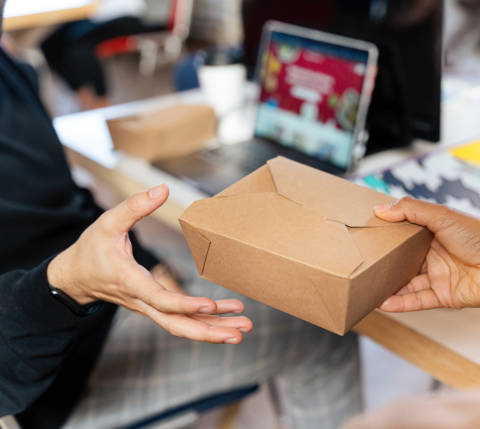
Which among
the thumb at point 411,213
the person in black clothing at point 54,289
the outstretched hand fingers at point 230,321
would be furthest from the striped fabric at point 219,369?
the thumb at point 411,213

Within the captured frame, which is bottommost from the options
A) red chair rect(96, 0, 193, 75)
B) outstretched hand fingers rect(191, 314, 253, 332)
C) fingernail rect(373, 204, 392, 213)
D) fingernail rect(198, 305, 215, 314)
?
red chair rect(96, 0, 193, 75)

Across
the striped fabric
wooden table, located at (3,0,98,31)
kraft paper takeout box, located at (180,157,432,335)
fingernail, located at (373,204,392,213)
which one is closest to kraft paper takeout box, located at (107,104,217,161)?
the striped fabric

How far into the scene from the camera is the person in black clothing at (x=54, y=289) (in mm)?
548

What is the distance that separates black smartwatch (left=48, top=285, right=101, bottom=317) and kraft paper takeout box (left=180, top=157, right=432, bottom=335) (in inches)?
5.9

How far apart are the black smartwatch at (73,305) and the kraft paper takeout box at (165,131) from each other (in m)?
0.47

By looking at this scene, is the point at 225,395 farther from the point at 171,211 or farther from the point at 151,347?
the point at 171,211

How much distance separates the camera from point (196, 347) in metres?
0.89

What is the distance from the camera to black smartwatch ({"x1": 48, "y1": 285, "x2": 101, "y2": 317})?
23.7 inches

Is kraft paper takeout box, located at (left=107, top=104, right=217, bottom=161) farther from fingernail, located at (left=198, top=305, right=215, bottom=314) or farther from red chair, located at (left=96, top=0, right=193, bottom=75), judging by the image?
red chair, located at (left=96, top=0, right=193, bottom=75)

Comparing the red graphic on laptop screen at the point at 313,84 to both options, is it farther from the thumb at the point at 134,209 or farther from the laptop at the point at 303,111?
the thumb at the point at 134,209

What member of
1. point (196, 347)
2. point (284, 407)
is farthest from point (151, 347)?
point (284, 407)

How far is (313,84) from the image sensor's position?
1.02 m

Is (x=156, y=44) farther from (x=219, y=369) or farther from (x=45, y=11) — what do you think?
(x=219, y=369)

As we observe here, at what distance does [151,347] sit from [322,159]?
48cm
